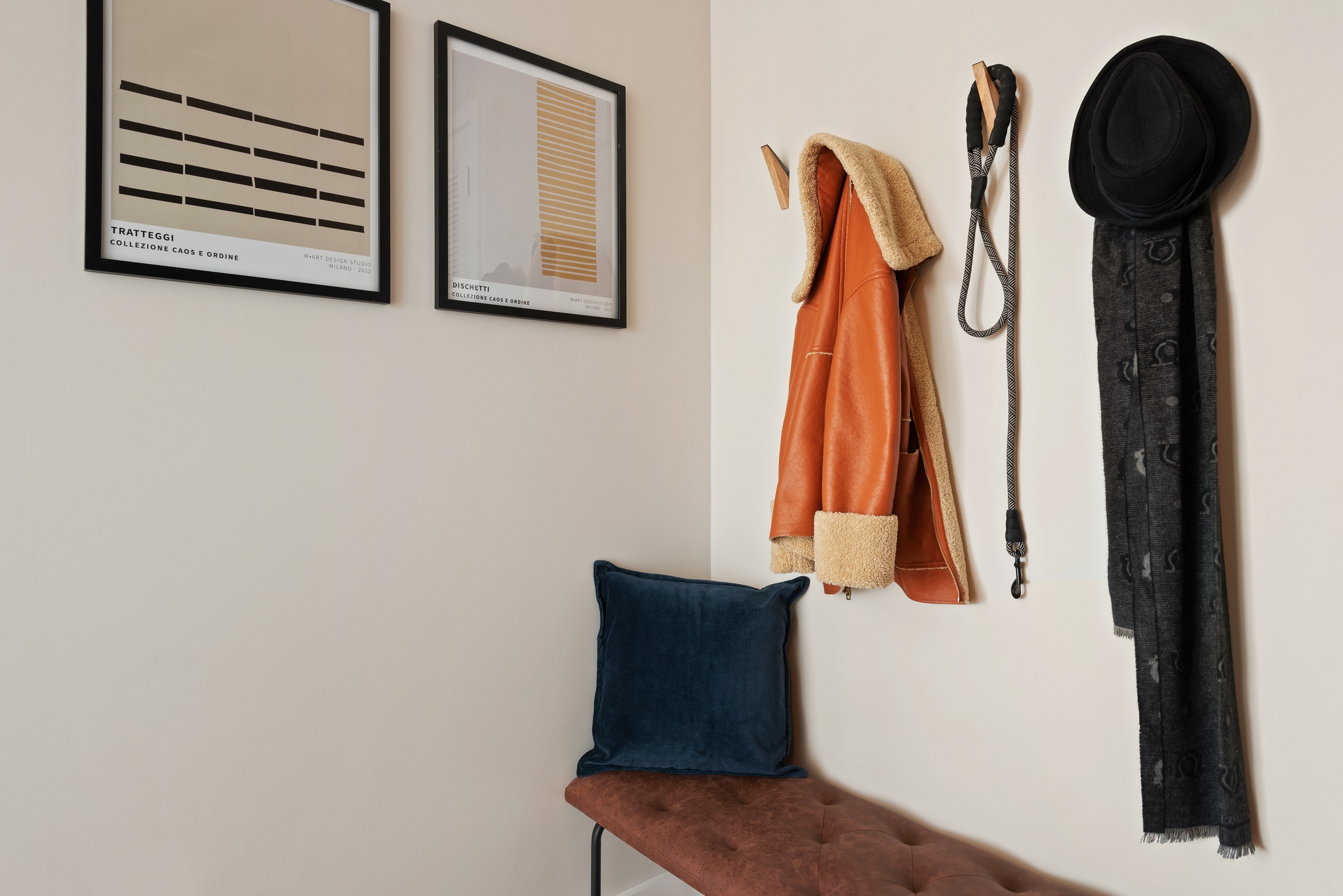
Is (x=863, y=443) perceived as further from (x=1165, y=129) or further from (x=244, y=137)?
(x=244, y=137)

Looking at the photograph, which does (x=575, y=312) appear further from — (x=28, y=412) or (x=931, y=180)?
(x=28, y=412)

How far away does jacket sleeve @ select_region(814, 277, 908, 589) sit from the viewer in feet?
4.33

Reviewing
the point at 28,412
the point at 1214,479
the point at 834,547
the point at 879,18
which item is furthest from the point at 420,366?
the point at 1214,479

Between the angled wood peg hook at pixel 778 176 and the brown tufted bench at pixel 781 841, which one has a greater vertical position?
the angled wood peg hook at pixel 778 176

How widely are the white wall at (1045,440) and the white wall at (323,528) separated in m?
0.24

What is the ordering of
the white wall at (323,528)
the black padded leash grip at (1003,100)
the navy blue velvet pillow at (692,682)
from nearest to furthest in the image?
1. the white wall at (323,528)
2. the black padded leash grip at (1003,100)
3. the navy blue velvet pillow at (692,682)

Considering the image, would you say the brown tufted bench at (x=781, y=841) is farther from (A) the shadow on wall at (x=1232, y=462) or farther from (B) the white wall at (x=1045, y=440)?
(A) the shadow on wall at (x=1232, y=462)

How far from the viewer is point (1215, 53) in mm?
1056

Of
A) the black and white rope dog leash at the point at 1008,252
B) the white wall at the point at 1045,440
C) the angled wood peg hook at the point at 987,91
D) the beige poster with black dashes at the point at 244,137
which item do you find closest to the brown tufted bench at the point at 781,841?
the white wall at the point at 1045,440

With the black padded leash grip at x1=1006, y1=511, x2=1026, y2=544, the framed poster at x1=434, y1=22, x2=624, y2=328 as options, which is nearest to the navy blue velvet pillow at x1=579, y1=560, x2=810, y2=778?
the black padded leash grip at x1=1006, y1=511, x2=1026, y2=544

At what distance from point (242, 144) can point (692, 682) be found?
1.34 meters

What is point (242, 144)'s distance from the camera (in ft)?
4.23

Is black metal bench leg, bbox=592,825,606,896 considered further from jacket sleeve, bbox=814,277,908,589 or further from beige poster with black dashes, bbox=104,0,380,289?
beige poster with black dashes, bbox=104,0,380,289

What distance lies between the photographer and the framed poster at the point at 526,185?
1.52 m
